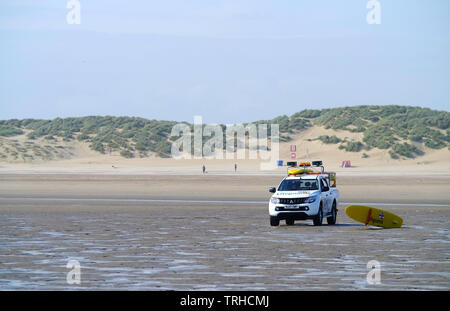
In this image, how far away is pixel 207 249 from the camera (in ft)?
60.8

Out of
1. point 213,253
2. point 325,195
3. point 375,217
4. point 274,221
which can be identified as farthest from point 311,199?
point 213,253

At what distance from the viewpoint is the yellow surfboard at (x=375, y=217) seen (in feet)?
80.1

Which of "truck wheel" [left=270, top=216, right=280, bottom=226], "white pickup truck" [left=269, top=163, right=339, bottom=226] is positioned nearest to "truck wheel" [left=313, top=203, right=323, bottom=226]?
"white pickup truck" [left=269, top=163, right=339, bottom=226]

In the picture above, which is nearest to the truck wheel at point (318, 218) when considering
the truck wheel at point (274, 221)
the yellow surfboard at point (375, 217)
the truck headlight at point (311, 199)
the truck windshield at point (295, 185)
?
the truck headlight at point (311, 199)

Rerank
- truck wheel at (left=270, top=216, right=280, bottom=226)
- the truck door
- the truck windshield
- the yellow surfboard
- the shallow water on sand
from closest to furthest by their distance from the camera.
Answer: the shallow water on sand < the yellow surfboard < truck wheel at (left=270, top=216, right=280, bottom=226) < the truck door < the truck windshield

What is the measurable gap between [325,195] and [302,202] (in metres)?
1.22

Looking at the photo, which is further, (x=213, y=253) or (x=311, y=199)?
(x=311, y=199)

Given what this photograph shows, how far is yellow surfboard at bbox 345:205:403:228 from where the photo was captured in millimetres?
24406

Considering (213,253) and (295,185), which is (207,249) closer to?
(213,253)

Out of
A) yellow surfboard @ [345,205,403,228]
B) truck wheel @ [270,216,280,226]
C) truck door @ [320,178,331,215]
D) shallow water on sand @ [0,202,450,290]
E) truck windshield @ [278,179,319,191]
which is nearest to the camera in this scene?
shallow water on sand @ [0,202,450,290]

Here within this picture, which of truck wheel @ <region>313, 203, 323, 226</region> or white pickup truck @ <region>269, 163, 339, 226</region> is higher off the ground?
white pickup truck @ <region>269, 163, 339, 226</region>

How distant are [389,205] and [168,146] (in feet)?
289

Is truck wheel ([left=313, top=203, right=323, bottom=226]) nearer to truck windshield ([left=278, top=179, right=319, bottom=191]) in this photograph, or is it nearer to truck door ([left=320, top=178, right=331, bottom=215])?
truck door ([left=320, top=178, right=331, bottom=215])

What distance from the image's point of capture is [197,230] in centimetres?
2319
